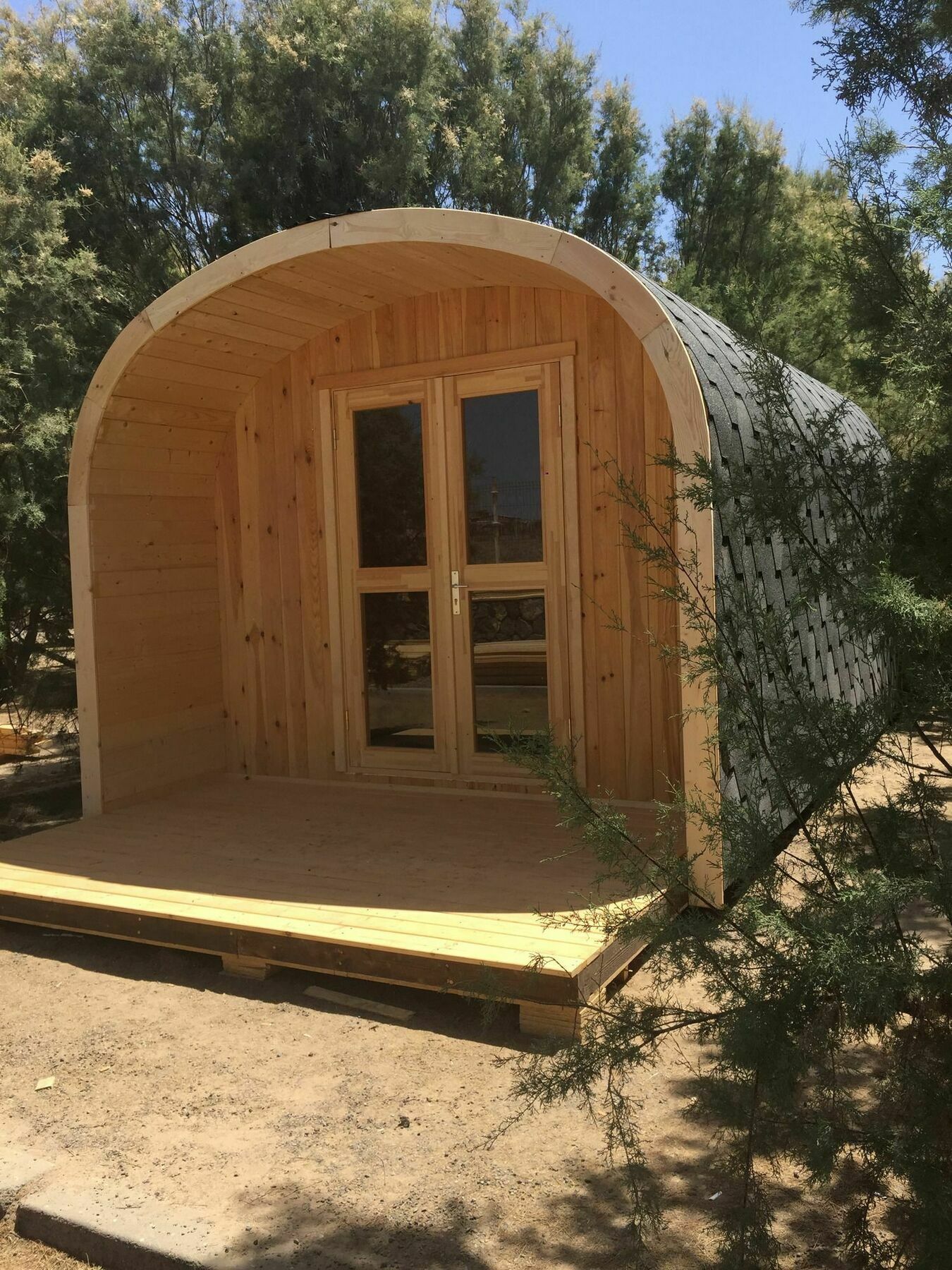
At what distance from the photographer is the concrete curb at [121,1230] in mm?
2320

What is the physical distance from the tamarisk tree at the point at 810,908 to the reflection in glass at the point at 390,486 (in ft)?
12.8

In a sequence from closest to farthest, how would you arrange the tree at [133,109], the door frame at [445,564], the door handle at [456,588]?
the door frame at [445,564] < the door handle at [456,588] < the tree at [133,109]

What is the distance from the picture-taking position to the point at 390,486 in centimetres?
616

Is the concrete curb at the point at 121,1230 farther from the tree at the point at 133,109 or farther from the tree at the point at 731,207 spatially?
the tree at the point at 731,207

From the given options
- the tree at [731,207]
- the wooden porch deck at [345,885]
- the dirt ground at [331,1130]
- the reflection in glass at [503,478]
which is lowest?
the dirt ground at [331,1130]

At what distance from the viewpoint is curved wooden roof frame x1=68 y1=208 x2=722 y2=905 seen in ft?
13.1

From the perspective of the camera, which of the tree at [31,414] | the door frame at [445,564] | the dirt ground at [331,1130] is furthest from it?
the tree at [31,414]

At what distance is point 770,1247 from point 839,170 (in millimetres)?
2266

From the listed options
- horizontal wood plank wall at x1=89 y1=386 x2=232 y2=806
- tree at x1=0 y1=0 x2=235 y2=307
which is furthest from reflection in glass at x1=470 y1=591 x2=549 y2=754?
tree at x1=0 y1=0 x2=235 y2=307

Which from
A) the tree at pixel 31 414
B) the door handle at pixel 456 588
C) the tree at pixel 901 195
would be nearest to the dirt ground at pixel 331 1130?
the tree at pixel 901 195

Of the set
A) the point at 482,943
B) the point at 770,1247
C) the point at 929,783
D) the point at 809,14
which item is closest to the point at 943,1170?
the point at 770,1247

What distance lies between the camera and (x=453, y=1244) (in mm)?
2338

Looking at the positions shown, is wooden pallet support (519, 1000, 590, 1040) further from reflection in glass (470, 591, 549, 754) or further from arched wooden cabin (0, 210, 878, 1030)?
reflection in glass (470, 591, 549, 754)

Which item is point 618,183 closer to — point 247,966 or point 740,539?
point 740,539
